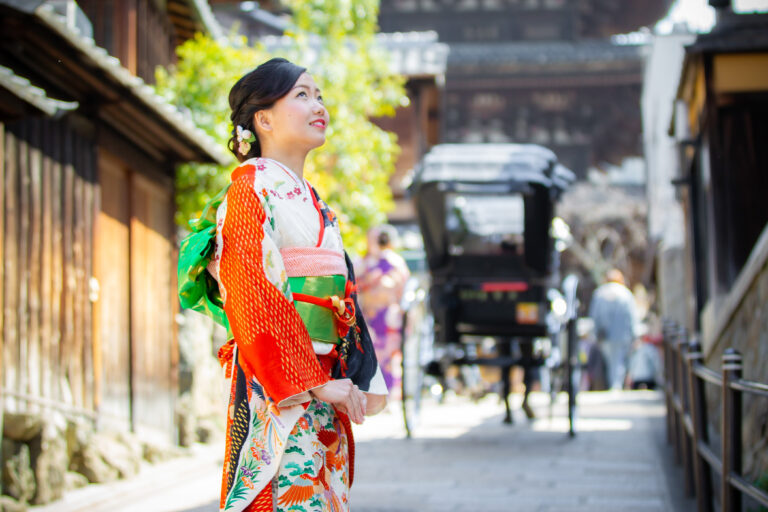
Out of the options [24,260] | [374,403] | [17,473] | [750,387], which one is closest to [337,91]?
[24,260]

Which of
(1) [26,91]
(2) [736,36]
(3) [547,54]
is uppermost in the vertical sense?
(3) [547,54]

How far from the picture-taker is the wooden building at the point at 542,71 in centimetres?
2858

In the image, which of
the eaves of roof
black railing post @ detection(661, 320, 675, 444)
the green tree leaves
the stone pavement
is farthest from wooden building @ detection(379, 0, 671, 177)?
black railing post @ detection(661, 320, 675, 444)

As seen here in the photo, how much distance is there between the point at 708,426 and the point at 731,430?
63.8 inches

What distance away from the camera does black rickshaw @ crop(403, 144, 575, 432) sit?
354 inches

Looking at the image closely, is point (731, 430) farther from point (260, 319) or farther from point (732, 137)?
point (732, 137)

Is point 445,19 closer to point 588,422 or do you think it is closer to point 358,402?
point 588,422

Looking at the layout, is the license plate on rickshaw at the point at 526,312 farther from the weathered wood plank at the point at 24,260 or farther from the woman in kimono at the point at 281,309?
the woman in kimono at the point at 281,309

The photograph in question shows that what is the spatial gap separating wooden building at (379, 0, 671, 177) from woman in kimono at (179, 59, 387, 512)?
76.8 ft

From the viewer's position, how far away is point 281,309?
271cm

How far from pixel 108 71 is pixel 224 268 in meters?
5.29

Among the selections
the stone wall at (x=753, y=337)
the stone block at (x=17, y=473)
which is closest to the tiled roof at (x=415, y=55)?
the stone wall at (x=753, y=337)

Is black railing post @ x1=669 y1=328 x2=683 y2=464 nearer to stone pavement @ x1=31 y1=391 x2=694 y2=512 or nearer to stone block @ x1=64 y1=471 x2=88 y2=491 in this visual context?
stone pavement @ x1=31 y1=391 x2=694 y2=512

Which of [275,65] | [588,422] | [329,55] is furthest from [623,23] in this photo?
[275,65]
